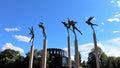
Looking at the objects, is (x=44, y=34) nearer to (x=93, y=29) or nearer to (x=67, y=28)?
(x=67, y=28)

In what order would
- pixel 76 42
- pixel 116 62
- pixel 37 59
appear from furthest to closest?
1. pixel 116 62
2. pixel 37 59
3. pixel 76 42

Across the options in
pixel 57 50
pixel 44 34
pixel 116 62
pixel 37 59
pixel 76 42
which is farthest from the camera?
pixel 57 50

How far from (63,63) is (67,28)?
124ft

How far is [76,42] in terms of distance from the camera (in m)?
32.6

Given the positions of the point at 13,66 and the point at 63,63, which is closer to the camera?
the point at 13,66

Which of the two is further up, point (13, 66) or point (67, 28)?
point (67, 28)

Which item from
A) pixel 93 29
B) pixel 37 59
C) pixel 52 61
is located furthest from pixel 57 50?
pixel 93 29

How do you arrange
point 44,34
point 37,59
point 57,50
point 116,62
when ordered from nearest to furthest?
point 44,34 → point 37,59 → point 116,62 → point 57,50

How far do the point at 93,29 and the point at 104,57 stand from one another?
157 feet

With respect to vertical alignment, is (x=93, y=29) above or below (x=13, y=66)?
above

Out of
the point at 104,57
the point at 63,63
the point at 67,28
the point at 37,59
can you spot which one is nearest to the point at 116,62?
the point at 104,57

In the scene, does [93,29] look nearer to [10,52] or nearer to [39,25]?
[39,25]

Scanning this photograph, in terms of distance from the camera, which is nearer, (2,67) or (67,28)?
(67,28)

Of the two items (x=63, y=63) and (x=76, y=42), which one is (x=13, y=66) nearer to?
(x=63, y=63)
